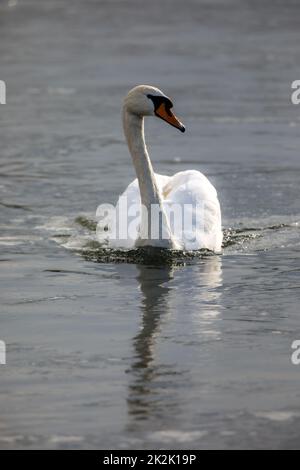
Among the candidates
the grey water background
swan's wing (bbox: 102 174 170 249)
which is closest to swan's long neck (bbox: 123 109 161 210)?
swan's wing (bbox: 102 174 170 249)

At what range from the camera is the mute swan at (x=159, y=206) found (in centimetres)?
1144

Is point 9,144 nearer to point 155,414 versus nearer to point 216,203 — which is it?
point 216,203

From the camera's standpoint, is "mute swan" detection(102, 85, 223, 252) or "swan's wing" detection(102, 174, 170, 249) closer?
"mute swan" detection(102, 85, 223, 252)

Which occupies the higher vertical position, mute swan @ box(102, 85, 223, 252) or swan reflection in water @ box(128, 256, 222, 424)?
mute swan @ box(102, 85, 223, 252)

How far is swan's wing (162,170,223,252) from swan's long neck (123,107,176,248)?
0.20 metres

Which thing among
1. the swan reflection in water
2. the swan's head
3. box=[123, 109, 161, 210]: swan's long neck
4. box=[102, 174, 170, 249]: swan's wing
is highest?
the swan's head

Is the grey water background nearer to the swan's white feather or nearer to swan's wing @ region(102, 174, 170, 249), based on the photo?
the swan's white feather

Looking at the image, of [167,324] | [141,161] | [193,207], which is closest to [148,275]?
[193,207]

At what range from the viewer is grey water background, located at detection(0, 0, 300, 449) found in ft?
25.0

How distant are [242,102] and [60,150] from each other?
4.30m

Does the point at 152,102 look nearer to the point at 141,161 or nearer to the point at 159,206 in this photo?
the point at 141,161

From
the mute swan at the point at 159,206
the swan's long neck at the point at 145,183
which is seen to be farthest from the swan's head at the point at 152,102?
the swan's long neck at the point at 145,183

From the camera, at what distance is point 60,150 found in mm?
17078

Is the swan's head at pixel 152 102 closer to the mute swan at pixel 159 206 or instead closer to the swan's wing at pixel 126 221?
the mute swan at pixel 159 206
